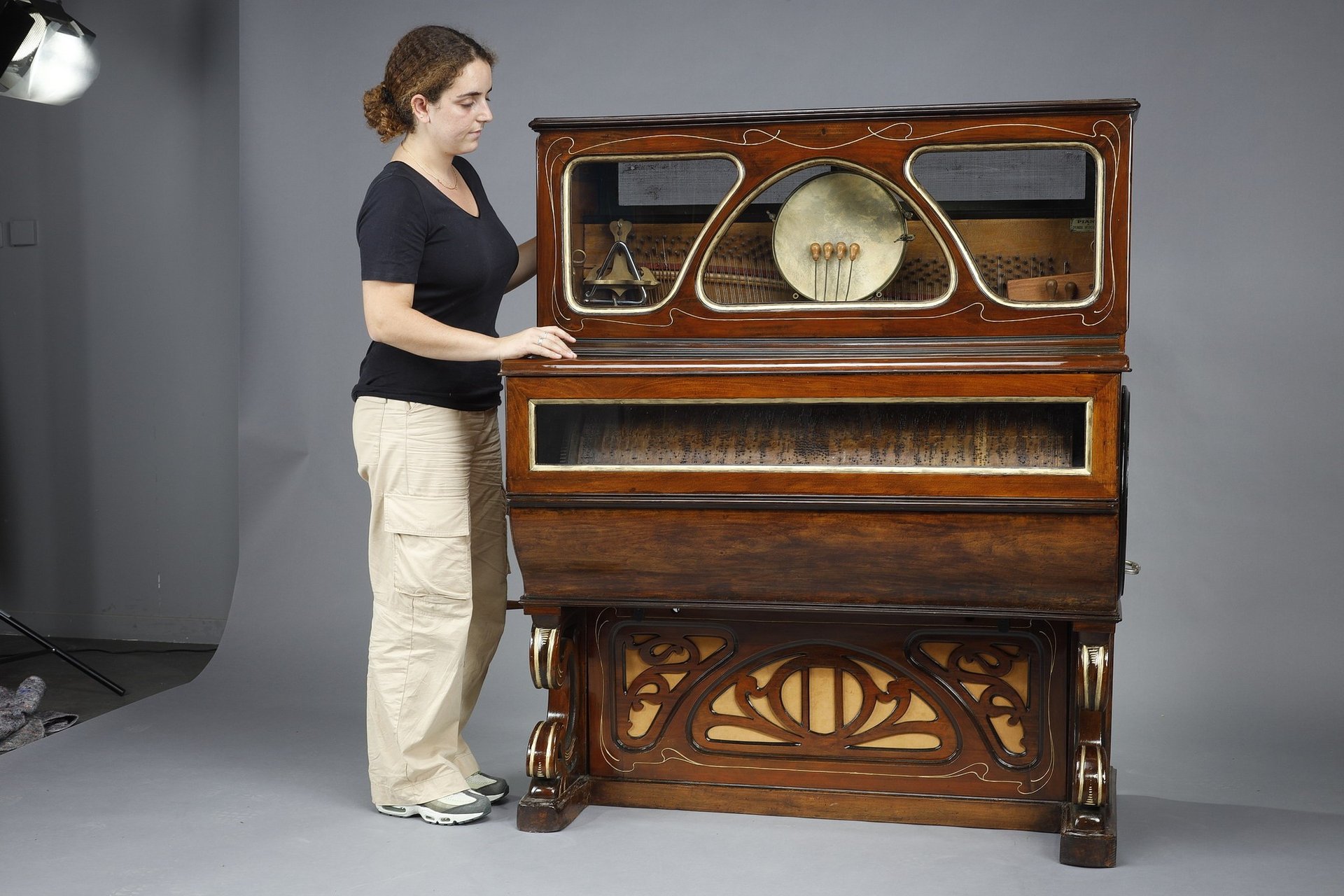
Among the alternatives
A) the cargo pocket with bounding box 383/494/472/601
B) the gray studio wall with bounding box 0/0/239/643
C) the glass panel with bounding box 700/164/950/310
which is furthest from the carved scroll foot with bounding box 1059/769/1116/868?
the gray studio wall with bounding box 0/0/239/643

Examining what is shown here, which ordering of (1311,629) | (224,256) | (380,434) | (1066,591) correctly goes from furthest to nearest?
(224,256) < (1311,629) < (380,434) < (1066,591)

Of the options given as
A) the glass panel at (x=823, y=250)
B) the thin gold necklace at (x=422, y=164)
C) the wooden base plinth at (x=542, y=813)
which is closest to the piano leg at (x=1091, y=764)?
the glass panel at (x=823, y=250)

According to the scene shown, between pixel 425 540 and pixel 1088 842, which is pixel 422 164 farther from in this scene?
pixel 1088 842

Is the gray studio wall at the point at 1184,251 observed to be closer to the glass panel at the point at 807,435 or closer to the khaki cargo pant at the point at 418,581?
the khaki cargo pant at the point at 418,581

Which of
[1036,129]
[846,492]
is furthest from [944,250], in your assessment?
[846,492]

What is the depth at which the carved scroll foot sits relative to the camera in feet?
9.90

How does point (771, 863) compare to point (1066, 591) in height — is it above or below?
below

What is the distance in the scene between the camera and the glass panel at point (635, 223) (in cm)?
325

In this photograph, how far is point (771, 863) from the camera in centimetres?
305

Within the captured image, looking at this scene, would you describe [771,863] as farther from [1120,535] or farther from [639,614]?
[1120,535]

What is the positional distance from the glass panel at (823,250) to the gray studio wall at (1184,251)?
48.7 inches

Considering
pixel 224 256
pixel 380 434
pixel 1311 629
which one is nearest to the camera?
pixel 380 434

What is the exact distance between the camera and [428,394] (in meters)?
3.23

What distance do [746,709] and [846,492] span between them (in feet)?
2.43
